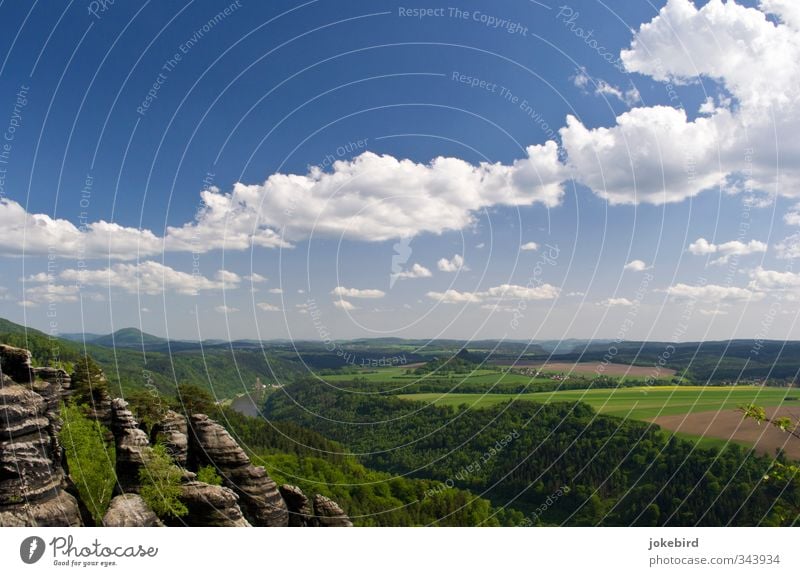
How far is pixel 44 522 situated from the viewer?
16391 mm

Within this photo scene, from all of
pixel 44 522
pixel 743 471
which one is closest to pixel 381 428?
pixel 743 471

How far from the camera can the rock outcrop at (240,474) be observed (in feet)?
74.7

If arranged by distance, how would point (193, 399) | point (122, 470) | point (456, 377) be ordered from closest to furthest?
point (122, 470)
point (193, 399)
point (456, 377)

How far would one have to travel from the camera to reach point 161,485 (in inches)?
759

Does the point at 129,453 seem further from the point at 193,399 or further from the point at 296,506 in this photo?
the point at 193,399

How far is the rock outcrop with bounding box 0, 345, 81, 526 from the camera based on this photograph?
16250 millimetres

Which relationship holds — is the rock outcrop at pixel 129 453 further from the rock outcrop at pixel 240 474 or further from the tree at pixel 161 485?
the rock outcrop at pixel 240 474

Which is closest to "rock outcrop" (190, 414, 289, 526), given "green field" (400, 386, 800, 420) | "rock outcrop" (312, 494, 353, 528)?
"rock outcrop" (312, 494, 353, 528)

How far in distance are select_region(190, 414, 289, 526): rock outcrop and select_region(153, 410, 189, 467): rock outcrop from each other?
0.56 meters

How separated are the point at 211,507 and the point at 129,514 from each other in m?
4.15

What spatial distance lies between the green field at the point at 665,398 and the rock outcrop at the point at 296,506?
40.7 metres

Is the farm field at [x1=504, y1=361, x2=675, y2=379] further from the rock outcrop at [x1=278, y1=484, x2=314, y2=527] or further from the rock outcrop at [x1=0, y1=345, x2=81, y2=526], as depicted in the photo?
the rock outcrop at [x1=0, y1=345, x2=81, y2=526]

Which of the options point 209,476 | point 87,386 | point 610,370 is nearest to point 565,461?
point 610,370
